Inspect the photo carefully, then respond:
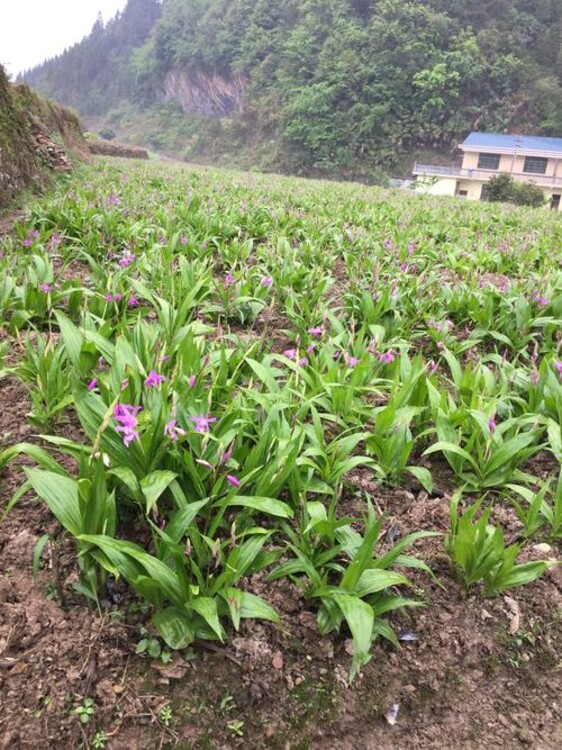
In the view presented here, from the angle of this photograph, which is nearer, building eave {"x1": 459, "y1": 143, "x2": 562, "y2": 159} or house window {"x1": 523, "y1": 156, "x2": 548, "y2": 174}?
building eave {"x1": 459, "y1": 143, "x2": 562, "y2": 159}

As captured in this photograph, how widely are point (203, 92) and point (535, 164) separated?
5891 cm

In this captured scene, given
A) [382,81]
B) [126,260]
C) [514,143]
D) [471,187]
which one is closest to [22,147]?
[126,260]

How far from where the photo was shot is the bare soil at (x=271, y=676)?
138 cm

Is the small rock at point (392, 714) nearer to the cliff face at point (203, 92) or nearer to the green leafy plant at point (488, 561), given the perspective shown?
the green leafy plant at point (488, 561)

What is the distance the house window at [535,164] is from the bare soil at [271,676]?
45.6 meters

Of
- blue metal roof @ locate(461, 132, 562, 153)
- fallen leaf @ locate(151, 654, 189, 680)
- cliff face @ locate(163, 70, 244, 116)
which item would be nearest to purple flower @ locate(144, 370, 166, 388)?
fallen leaf @ locate(151, 654, 189, 680)

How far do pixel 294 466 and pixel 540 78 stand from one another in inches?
2486

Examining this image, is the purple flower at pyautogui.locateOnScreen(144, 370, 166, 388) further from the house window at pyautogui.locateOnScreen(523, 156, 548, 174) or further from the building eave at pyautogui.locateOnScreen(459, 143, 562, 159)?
the house window at pyautogui.locateOnScreen(523, 156, 548, 174)

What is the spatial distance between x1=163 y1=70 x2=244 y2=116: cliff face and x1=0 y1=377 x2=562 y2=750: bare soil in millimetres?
80908

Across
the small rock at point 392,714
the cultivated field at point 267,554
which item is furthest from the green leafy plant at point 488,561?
the small rock at point 392,714

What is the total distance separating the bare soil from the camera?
1382 millimetres

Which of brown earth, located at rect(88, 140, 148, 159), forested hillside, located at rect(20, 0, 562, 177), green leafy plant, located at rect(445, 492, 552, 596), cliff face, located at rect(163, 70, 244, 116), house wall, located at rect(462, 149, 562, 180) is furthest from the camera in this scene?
cliff face, located at rect(163, 70, 244, 116)

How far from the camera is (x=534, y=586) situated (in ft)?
6.41

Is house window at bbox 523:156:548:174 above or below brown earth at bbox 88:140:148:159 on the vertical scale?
above
